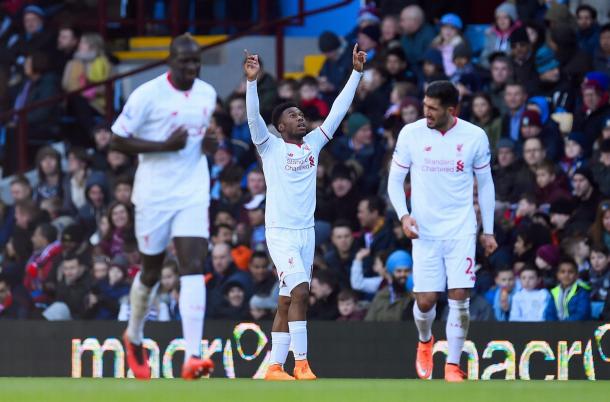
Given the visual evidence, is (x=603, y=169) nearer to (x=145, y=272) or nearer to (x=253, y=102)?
(x=253, y=102)

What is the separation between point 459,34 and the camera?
19.0m

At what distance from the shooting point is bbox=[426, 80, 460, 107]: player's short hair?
12.9m

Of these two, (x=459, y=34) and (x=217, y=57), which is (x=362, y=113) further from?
(x=217, y=57)

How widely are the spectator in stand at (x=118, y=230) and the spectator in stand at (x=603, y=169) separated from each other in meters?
5.24

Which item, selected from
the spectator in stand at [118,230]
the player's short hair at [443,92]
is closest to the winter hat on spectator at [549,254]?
the player's short hair at [443,92]

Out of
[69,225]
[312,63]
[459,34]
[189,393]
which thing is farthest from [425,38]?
[189,393]

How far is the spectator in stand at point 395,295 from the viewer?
53.1 ft

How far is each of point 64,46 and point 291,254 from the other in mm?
9873

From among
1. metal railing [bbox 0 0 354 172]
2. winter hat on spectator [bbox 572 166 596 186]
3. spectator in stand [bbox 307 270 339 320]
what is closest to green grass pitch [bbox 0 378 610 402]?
spectator in stand [bbox 307 270 339 320]

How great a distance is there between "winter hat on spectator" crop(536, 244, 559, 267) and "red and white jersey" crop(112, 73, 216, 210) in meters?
5.43

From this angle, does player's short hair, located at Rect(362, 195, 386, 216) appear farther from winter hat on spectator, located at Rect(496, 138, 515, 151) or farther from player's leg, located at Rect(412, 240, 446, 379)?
player's leg, located at Rect(412, 240, 446, 379)

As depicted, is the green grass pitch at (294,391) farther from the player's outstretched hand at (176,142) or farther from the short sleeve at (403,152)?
the short sleeve at (403,152)

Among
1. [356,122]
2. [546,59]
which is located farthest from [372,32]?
[546,59]

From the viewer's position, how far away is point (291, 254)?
12.8 meters
